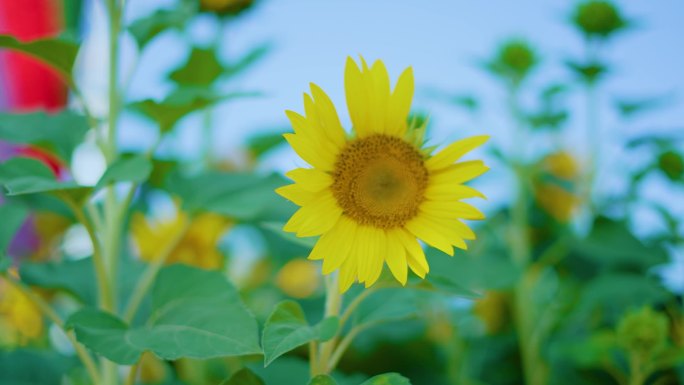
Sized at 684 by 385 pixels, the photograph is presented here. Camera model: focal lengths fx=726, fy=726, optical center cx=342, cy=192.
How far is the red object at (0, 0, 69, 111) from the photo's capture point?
1.94m

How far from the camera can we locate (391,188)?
0.54 meters

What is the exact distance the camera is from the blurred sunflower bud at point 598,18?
117cm

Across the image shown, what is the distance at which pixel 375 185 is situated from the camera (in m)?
0.55

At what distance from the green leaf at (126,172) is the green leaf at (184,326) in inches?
4.3

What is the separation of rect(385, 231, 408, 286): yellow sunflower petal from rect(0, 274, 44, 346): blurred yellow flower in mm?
852

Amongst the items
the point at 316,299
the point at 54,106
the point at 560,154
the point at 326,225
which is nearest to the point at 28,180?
the point at 326,225

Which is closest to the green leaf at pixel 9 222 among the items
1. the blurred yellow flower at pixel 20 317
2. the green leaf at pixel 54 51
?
Result: the green leaf at pixel 54 51

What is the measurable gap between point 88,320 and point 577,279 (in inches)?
33.9

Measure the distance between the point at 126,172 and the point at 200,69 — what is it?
355 millimetres

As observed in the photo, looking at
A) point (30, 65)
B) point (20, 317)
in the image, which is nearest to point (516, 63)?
point (20, 317)

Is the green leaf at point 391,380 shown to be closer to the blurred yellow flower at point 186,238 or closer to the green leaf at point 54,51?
the green leaf at point 54,51

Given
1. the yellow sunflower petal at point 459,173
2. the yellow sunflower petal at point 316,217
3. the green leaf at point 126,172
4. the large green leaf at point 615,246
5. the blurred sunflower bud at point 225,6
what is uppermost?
the blurred sunflower bud at point 225,6

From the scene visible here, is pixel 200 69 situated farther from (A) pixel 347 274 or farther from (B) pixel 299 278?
(B) pixel 299 278

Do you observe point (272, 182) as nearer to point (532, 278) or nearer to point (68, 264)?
point (68, 264)
